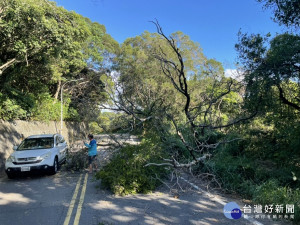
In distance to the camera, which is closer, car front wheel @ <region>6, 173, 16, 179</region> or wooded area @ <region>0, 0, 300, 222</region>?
wooded area @ <region>0, 0, 300, 222</region>

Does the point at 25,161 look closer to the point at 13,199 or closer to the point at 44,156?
the point at 44,156

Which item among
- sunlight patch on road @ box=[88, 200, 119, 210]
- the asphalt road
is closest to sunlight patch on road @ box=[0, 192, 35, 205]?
the asphalt road

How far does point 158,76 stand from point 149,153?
20.0 metres

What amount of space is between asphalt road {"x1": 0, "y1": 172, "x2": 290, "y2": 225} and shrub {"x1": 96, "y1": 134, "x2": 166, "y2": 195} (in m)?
0.28

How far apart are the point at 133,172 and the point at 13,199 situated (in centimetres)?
356

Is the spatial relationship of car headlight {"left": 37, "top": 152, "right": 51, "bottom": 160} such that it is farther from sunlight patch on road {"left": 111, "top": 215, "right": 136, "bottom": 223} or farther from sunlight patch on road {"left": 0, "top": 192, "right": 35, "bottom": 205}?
sunlight patch on road {"left": 111, "top": 215, "right": 136, "bottom": 223}

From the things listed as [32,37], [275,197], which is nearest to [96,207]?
[275,197]

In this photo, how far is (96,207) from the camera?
5840 mm

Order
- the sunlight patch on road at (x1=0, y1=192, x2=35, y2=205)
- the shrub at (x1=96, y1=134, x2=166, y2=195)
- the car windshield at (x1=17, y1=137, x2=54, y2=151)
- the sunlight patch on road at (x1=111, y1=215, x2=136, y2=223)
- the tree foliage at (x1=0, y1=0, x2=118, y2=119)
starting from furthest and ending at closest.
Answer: the car windshield at (x1=17, y1=137, x2=54, y2=151)
the tree foliage at (x1=0, y1=0, x2=118, y2=119)
the shrub at (x1=96, y1=134, x2=166, y2=195)
the sunlight patch on road at (x1=0, y1=192, x2=35, y2=205)
the sunlight patch on road at (x1=111, y1=215, x2=136, y2=223)

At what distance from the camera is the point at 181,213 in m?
5.38

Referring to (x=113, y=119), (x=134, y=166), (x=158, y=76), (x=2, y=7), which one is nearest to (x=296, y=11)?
(x=134, y=166)

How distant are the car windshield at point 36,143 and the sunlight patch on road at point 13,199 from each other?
3.17m

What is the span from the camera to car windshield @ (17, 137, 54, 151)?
1016 centimetres

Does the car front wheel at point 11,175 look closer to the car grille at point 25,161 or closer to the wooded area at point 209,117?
the car grille at point 25,161
